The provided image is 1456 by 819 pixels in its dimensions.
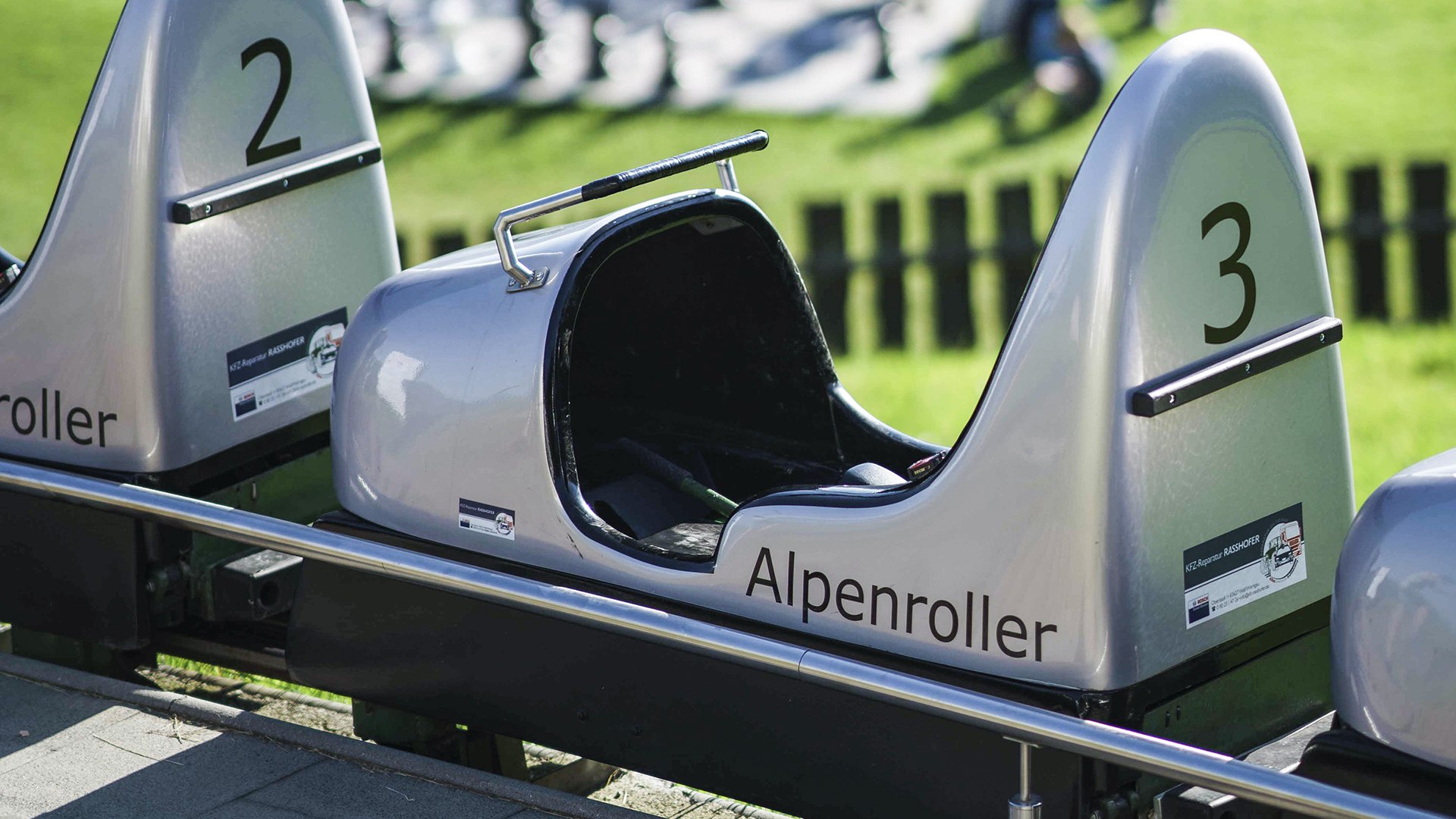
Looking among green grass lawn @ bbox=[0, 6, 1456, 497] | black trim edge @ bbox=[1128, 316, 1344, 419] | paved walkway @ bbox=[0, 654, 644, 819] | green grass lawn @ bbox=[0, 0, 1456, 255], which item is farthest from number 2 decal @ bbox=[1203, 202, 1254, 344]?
green grass lawn @ bbox=[0, 0, 1456, 255]

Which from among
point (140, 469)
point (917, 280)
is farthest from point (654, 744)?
point (917, 280)

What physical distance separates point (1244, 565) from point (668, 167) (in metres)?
1.37

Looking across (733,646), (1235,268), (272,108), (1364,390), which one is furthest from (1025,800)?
(1364,390)

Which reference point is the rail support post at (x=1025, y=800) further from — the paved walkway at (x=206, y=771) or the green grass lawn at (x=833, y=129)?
the green grass lawn at (x=833, y=129)

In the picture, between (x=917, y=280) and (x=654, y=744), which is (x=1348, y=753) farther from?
(x=917, y=280)

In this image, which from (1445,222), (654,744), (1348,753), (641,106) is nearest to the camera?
(1348,753)

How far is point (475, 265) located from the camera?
3.64m

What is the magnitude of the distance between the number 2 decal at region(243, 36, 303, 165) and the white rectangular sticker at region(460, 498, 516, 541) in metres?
1.23

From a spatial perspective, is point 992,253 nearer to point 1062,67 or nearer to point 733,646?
point 733,646

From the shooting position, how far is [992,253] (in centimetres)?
862

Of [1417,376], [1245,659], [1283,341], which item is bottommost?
[1417,376]

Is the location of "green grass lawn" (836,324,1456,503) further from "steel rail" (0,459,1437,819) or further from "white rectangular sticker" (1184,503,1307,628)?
"steel rail" (0,459,1437,819)

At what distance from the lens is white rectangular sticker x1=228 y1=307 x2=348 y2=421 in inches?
168

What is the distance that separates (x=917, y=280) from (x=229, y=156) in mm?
7073
